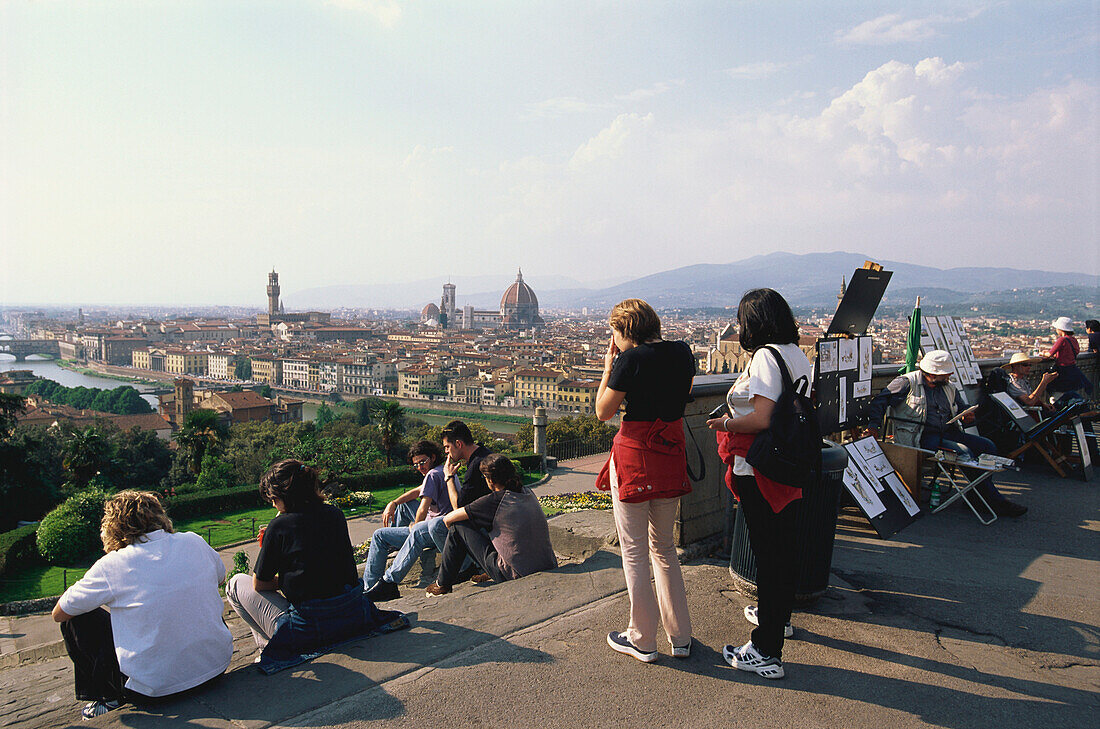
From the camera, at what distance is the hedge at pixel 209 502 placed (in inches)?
689

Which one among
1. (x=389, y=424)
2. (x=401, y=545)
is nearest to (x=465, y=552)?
(x=401, y=545)

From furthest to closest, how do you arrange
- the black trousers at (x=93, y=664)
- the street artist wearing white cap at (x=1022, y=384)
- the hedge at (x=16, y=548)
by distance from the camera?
the hedge at (x=16, y=548), the street artist wearing white cap at (x=1022, y=384), the black trousers at (x=93, y=664)

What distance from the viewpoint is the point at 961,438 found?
462 centimetres

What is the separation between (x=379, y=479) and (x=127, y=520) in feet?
57.1

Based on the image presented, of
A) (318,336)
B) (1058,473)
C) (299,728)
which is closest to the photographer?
(299,728)

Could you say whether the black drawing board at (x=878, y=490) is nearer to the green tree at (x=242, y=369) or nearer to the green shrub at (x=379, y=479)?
the green shrub at (x=379, y=479)

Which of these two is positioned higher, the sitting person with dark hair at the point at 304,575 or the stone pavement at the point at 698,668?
the sitting person with dark hair at the point at 304,575

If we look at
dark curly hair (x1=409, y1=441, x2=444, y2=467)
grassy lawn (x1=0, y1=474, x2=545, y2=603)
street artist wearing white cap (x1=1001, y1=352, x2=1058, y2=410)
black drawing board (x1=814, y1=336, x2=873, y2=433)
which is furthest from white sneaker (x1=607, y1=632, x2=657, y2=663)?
grassy lawn (x1=0, y1=474, x2=545, y2=603)

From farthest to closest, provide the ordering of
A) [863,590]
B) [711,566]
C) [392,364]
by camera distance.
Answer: [392,364]
[711,566]
[863,590]

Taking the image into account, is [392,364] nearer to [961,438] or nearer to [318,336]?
[318,336]

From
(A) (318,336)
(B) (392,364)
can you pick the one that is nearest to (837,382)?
(B) (392,364)

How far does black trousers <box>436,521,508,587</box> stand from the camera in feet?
11.0

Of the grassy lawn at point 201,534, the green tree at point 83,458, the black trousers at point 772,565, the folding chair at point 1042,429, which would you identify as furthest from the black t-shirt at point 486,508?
the green tree at point 83,458

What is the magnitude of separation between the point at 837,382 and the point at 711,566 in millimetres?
1379
